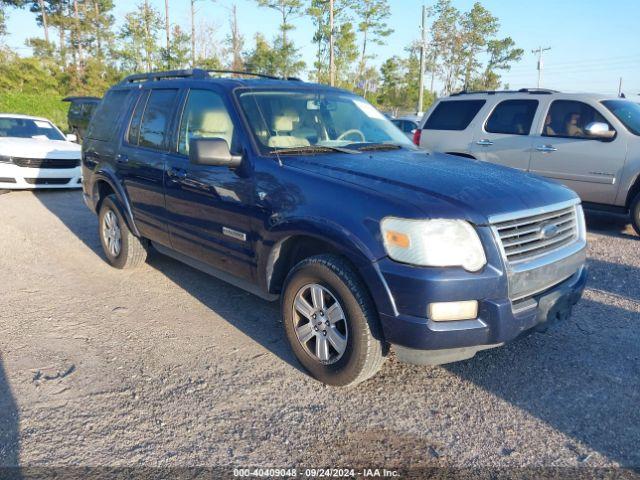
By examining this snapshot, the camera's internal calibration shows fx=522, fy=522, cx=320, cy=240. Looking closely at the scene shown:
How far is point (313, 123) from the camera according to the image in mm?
4062

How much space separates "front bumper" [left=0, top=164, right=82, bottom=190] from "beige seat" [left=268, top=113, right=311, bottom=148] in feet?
25.8

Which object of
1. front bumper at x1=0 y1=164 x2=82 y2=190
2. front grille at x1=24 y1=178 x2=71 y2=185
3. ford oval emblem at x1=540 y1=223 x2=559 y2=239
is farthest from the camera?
front grille at x1=24 y1=178 x2=71 y2=185

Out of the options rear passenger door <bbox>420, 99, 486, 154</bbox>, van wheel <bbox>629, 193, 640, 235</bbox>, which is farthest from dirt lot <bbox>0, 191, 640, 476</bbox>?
rear passenger door <bbox>420, 99, 486, 154</bbox>

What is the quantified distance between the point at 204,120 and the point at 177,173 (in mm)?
481

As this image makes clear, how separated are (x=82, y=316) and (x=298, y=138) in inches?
92.0

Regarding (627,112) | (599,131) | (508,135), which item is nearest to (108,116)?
(508,135)

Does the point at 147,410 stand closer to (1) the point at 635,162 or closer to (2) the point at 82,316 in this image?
(2) the point at 82,316

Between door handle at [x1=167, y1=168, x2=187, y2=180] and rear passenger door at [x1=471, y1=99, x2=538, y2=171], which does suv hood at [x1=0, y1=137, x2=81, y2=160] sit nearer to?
door handle at [x1=167, y1=168, x2=187, y2=180]

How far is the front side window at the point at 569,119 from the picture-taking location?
7285mm

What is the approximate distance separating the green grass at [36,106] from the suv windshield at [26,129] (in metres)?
19.4

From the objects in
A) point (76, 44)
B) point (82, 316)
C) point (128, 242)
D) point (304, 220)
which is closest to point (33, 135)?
point (128, 242)

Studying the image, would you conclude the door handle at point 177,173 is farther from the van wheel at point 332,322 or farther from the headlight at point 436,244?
the headlight at point 436,244

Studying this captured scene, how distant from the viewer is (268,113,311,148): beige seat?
371cm

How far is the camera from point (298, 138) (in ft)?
12.6
